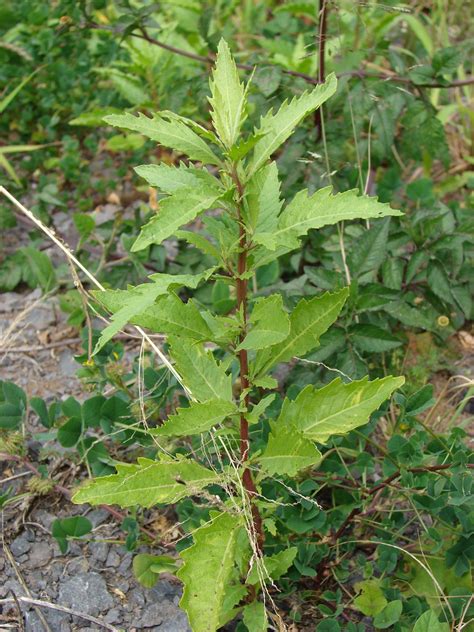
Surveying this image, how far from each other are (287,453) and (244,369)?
0.21 meters

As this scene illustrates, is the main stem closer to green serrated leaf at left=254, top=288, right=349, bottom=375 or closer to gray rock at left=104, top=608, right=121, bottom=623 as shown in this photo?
green serrated leaf at left=254, top=288, right=349, bottom=375

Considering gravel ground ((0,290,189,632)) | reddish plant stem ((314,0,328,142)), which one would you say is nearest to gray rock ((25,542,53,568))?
gravel ground ((0,290,189,632))

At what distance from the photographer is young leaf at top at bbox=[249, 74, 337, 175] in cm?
170

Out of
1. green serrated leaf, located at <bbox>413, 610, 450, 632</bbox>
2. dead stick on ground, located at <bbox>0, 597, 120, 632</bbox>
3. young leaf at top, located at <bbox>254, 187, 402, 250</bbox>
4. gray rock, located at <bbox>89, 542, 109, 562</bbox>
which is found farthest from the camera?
gray rock, located at <bbox>89, 542, 109, 562</bbox>

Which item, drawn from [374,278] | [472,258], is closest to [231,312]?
[374,278]

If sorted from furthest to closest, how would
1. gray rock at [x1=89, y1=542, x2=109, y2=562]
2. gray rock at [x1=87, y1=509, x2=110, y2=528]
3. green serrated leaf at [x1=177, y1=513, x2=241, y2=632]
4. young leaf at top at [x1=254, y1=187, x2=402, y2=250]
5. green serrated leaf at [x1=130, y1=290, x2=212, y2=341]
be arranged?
gray rock at [x1=87, y1=509, x2=110, y2=528], gray rock at [x1=89, y1=542, x2=109, y2=562], green serrated leaf at [x1=130, y1=290, x2=212, y2=341], green serrated leaf at [x1=177, y1=513, x2=241, y2=632], young leaf at top at [x1=254, y1=187, x2=402, y2=250]

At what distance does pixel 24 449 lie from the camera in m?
2.47

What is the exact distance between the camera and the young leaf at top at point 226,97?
170 cm

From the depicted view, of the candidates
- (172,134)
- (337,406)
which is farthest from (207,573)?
(172,134)

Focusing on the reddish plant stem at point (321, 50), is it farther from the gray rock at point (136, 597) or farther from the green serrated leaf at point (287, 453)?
the gray rock at point (136, 597)

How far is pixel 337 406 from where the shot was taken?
5.97 ft

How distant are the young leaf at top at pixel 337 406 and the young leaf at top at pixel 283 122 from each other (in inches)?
19.5

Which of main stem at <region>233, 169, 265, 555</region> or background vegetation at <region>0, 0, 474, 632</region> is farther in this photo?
background vegetation at <region>0, 0, 474, 632</region>

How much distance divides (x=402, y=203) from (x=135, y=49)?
132 cm
